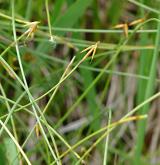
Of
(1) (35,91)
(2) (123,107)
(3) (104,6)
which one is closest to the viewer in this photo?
(1) (35,91)

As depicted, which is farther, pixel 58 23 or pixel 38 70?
pixel 38 70

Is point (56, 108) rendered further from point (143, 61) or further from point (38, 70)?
point (143, 61)

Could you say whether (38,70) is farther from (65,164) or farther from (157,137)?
(157,137)

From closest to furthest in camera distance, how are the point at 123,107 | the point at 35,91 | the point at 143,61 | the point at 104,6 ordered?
the point at 143,61 → the point at 35,91 → the point at 123,107 → the point at 104,6

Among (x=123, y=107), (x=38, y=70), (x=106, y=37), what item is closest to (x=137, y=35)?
(x=106, y=37)

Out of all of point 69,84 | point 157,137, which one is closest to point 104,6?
point 69,84

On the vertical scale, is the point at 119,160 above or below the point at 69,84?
below

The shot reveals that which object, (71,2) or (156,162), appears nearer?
(71,2)

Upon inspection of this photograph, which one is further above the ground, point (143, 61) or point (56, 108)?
point (143, 61)

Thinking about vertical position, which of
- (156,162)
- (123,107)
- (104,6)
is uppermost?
(104,6)
